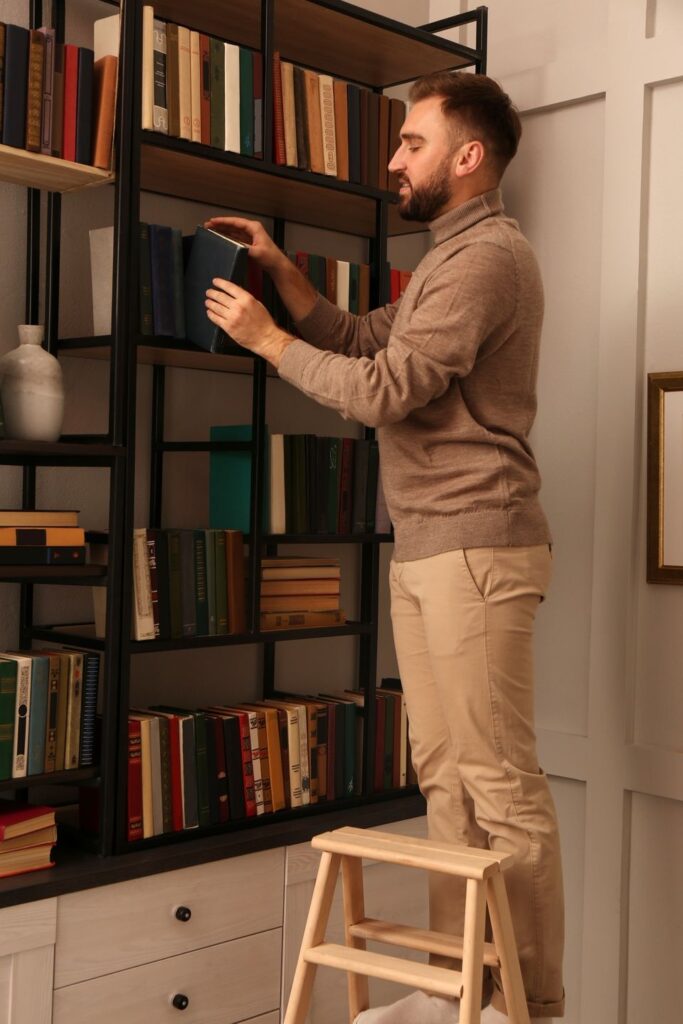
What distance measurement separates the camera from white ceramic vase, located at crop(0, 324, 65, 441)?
7.61 ft

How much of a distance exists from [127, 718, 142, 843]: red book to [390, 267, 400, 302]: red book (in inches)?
49.4

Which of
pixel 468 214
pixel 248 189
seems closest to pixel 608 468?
pixel 468 214

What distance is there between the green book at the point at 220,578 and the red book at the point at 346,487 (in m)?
0.35

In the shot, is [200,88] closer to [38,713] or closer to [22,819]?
[38,713]

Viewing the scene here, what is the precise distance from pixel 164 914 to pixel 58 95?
162cm

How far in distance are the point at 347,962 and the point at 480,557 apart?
0.77m

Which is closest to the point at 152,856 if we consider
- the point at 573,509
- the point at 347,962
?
→ the point at 347,962

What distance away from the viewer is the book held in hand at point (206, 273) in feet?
7.98

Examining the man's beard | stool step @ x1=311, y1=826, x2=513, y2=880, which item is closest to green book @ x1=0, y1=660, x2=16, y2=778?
stool step @ x1=311, y1=826, x2=513, y2=880

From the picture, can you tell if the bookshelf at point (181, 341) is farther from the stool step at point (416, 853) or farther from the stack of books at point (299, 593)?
the stool step at point (416, 853)

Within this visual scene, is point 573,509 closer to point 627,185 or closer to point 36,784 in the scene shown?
point 627,185

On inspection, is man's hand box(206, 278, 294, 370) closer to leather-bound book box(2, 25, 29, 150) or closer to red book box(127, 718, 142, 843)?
leather-bound book box(2, 25, 29, 150)

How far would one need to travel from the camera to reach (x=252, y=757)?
105 inches

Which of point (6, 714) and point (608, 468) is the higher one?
point (608, 468)
